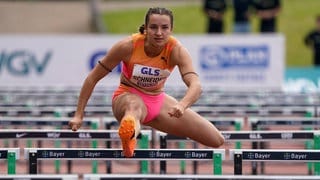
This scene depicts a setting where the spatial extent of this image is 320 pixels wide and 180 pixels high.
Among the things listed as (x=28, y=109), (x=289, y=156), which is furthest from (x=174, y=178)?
(x=28, y=109)

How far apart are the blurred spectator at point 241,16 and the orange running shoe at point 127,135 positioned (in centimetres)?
1597

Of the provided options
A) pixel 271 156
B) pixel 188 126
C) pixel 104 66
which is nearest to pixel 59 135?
pixel 104 66

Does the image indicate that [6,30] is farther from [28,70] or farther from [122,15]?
[28,70]

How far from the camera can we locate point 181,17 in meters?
36.2

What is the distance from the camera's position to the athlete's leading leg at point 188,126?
9.09 metres

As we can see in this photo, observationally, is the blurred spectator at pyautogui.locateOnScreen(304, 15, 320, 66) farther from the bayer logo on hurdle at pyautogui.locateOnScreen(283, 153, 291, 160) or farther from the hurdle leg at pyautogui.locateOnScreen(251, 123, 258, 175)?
the bayer logo on hurdle at pyautogui.locateOnScreen(283, 153, 291, 160)

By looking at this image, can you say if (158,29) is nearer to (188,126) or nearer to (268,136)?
(188,126)

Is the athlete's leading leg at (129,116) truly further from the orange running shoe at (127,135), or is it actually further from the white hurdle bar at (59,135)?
the white hurdle bar at (59,135)

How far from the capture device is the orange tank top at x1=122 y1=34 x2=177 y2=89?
353 inches

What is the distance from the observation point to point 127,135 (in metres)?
8.15

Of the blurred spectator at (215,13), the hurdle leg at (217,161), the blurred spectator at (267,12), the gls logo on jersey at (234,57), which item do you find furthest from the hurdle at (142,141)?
the blurred spectator at (215,13)

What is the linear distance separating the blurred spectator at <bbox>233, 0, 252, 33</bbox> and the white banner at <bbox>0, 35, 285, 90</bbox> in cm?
221

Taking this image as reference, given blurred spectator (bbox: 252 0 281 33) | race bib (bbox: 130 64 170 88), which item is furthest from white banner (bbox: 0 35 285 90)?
race bib (bbox: 130 64 170 88)

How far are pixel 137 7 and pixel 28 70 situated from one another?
17.5m
